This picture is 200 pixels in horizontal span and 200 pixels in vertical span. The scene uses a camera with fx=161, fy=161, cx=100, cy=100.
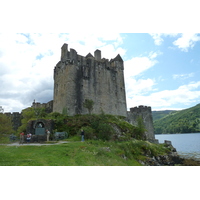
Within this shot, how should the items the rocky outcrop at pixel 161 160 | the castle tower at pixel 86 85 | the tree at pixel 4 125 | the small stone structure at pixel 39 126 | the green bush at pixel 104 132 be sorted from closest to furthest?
the tree at pixel 4 125 < the rocky outcrop at pixel 161 160 < the green bush at pixel 104 132 < the small stone structure at pixel 39 126 < the castle tower at pixel 86 85

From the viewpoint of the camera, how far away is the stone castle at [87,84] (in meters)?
33.4

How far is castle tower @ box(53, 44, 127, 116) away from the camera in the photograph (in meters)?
33.4

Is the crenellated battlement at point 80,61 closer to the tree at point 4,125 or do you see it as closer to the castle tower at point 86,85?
the castle tower at point 86,85

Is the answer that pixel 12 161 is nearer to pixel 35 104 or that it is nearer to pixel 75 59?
pixel 75 59

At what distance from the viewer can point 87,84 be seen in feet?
118

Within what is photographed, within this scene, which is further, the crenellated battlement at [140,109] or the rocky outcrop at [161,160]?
the crenellated battlement at [140,109]

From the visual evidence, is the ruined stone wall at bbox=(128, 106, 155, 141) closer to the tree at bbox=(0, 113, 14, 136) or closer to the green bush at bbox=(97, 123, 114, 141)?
the green bush at bbox=(97, 123, 114, 141)

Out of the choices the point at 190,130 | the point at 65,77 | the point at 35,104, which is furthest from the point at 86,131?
the point at 190,130

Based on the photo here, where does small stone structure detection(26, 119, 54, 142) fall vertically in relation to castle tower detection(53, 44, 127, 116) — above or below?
below

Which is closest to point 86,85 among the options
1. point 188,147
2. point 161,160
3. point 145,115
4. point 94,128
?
point 94,128

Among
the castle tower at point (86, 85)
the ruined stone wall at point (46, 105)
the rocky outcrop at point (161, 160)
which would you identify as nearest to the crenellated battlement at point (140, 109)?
the castle tower at point (86, 85)

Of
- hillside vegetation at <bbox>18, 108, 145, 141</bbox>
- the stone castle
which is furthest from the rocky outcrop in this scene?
the stone castle

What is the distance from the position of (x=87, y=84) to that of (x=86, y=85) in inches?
15.2

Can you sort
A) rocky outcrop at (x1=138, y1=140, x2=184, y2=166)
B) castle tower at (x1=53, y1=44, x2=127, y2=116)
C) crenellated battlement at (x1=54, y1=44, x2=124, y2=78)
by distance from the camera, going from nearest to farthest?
rocky outcrop at (x1=138, y1=140, x2=184, y2=166) → castle tower at (x1=53, y1=44, x2=127, y2=116) → crenellated battlement at (x1=54, y1=44, x2=124, y2=78)
